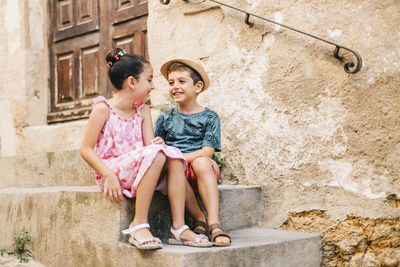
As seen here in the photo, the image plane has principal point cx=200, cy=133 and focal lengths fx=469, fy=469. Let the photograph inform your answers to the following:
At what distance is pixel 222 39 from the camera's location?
Answer: 10.3 feet

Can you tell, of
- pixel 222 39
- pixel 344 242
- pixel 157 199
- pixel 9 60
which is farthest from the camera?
pixel 9 60

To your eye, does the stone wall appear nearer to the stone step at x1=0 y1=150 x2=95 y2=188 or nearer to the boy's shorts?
the boy's shorts

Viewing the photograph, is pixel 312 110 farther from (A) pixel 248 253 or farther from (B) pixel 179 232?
(B) pixel 179 232

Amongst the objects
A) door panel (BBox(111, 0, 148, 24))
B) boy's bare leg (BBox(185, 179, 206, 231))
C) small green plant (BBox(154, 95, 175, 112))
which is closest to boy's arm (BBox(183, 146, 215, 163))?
boy's bare leg (BBox(185, 179, 206, 231))

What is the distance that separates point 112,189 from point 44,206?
715 mm

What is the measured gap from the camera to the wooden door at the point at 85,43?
4143 mm

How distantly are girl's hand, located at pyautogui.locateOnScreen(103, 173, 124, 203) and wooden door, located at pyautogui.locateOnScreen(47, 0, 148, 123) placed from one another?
6.67 ft

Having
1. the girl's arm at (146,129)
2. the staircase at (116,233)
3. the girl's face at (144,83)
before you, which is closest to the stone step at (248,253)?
the staircase at (116,233)

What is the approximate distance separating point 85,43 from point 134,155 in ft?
8.72

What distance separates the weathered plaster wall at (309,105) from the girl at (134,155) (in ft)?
2.36

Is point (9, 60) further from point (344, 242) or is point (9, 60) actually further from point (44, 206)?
point (344, 242)

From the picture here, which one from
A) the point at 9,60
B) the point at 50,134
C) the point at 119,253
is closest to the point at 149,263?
the point at 119,253

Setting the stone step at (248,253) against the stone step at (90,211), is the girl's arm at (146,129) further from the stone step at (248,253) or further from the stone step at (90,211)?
the stone step at (248,253)

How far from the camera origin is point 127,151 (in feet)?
8.03
